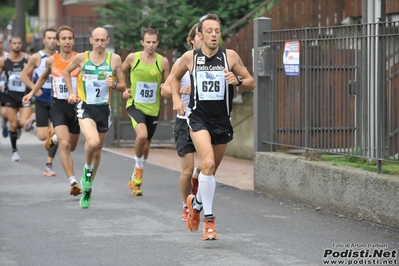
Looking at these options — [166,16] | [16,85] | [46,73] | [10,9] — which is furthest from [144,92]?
[10,9]

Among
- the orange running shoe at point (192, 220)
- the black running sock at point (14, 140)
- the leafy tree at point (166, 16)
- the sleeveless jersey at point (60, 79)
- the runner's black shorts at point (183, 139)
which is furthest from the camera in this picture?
the leafy tree at point (166, 16)

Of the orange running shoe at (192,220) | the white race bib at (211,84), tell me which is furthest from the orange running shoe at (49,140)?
the white race bib at (211,84)

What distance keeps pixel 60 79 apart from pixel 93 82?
1.29 metres

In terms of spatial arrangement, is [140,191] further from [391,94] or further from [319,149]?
[391,94]

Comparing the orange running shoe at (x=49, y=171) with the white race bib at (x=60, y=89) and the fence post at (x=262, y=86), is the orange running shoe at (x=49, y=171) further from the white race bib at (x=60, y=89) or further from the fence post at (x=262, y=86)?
the fence post at (x=262, y=86)

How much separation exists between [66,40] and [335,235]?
15.7 feet

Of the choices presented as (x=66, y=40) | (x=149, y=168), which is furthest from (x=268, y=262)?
(x=149, y=168)

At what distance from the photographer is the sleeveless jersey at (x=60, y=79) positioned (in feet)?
38.7

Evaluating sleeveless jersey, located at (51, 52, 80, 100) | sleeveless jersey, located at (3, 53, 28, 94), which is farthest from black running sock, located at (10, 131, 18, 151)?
sleeveless jersey, located at (51, 52, 80, 100)

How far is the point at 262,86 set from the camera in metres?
12.3

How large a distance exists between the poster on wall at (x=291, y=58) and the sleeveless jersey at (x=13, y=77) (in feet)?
21.1

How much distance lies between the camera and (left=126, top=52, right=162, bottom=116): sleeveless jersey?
12.1m

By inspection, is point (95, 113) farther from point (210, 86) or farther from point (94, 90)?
point (210, 86)

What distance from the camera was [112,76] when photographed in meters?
11.2
